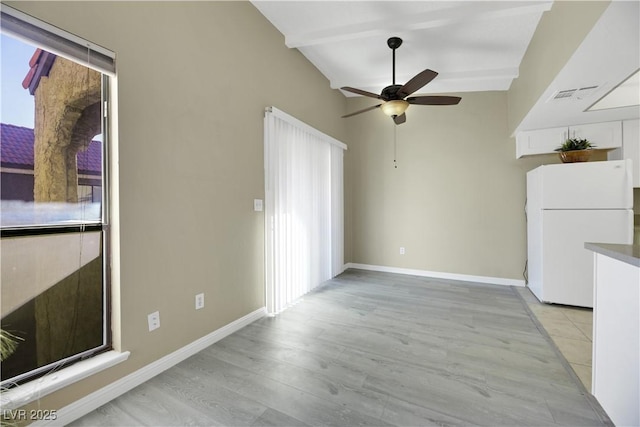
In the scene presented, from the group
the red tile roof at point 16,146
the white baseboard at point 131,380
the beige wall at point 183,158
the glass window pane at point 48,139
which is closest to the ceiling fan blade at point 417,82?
the beige wall at point 183,158

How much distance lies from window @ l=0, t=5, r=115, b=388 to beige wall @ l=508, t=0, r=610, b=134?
294 centimetres

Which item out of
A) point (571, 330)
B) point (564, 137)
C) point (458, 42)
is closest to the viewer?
point (571, 330)

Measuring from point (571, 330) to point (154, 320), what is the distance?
11.6 ft

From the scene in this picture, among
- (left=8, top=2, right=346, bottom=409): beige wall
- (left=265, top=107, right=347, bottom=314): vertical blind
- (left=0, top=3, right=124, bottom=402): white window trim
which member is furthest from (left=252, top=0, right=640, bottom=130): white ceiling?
(left=0, top=3, right=124, bottom=402): white window trim

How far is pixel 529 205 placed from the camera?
3.61 metres

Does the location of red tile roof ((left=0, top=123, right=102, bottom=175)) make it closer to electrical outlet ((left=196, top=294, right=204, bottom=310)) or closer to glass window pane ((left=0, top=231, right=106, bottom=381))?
glass window pane ((left=0, top=231, right=106, bottom=381))

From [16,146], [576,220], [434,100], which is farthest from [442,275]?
[16,146]

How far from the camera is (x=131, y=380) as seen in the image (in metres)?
1.70

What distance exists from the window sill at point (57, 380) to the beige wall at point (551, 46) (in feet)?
11.2

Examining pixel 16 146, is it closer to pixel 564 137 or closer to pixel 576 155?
pixel 576 155

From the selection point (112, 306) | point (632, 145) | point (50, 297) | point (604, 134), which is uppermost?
point (604, 134)

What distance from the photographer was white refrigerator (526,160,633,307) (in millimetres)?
2789

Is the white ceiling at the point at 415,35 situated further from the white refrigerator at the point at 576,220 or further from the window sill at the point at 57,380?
the window sill at the point at 57,380

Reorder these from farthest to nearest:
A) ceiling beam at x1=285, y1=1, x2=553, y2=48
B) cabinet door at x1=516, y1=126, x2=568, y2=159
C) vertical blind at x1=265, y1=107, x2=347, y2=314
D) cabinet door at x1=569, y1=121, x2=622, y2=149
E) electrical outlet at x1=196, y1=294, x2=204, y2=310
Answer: cabinet door at x1=516, y1=126, x2=568, y2=159, cabinet door at x1=569, y1=121, x2=622, y2=149, vertical blind at x1=265, y1=107, x2=347, y2=314, ceiling beam at x1=285, y1=1, x2=553, y2=48, electrical outlet at x1=196, y1=294, x2=204, y2=310
